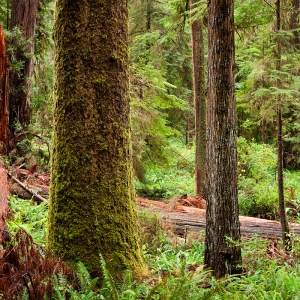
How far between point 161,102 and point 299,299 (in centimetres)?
969

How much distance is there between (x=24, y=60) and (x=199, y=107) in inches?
231

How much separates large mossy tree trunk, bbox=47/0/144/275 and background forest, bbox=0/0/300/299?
403 millimetres

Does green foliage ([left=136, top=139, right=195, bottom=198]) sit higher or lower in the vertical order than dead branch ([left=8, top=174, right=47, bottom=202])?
lower

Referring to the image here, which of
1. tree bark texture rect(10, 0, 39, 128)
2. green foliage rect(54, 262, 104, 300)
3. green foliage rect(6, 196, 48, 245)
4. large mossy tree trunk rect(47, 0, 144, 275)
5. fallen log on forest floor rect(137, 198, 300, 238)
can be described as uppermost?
tree bark texture rect(10, 0, 39, 128)

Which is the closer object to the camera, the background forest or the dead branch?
the background forest

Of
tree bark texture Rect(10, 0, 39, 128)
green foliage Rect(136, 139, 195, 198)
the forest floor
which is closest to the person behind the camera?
the forest floor

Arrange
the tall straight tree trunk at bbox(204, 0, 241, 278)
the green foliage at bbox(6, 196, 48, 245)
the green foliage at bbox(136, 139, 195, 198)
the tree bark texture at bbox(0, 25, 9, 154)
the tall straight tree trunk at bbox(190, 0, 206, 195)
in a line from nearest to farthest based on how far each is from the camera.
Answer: the tall straight tree trunk at bbox(204, 0, 241, 278) → the tree bark texture at bbox(0, 25, 9, 154) → the green foliage at bbox(6, 196, 48, 245) → the tall straight tree trunk at bbox(190, 0, 206, 195) → the green foliage at bbox(136, 139, 195, 198)

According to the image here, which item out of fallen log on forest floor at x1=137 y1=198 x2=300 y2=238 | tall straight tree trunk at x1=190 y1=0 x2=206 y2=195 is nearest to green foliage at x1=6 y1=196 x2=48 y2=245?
fallen log on forest floor at x1=137 y1=198 x2=300 y2=238

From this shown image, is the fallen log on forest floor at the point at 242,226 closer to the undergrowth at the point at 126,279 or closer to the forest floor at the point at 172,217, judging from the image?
the forest floor at the point at 172,217

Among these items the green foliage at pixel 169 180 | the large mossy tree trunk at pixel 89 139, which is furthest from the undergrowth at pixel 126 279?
the green foliage at pixel 169 180

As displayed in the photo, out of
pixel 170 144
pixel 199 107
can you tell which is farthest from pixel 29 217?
pixel 170 144

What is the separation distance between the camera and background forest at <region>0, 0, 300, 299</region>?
3.73 metres

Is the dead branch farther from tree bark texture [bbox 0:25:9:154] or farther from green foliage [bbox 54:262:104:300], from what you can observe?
green foliage [bbox 54:262:104:300]

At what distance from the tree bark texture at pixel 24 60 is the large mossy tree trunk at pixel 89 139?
766 centimetres
